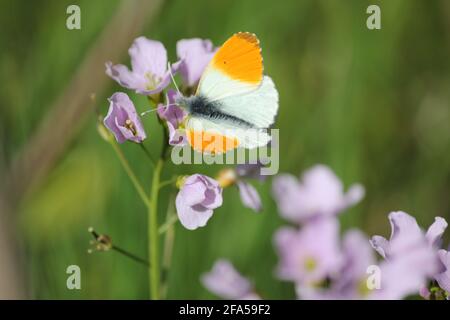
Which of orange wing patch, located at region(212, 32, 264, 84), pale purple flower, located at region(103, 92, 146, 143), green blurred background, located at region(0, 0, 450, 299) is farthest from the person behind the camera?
green blurred background, located at region(0, 0, 450, 299)

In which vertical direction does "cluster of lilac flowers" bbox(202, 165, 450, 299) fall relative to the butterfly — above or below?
below

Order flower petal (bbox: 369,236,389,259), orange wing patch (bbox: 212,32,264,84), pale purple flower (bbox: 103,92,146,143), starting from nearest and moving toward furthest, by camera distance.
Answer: flower petal (bbox: 369,236,389,259) → pale purple flower (bbox: 103,92,146,143) → orange wing patch (bbox: 212,32,264,84)

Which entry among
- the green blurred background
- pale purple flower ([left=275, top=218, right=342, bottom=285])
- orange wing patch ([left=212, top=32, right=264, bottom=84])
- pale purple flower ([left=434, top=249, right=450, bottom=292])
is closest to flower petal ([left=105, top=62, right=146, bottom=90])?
orange wing patch ([left=212, top=32, right=264, bottom=84])

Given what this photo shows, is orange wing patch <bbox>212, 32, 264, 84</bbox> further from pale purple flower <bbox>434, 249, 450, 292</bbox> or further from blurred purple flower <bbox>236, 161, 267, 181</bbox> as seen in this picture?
pale purple flower <bbox>434, 249, 450, 292</bbox>

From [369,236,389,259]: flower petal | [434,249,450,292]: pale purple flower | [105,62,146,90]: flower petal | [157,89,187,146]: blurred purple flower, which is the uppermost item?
[105,62,146,90]: flower petal

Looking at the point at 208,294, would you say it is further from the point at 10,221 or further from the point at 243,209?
the point at 10,221

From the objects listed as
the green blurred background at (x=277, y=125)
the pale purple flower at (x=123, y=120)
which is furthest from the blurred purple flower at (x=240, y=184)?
the green blurred background at (x=277, y=125)

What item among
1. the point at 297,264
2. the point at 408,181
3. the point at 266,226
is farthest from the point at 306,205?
the point at 408,181

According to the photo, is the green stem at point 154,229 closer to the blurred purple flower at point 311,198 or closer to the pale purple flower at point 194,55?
the pale purple flower at point 194,55

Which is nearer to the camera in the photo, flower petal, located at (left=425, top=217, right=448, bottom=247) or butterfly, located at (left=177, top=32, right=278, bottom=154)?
flower petal, located at (left=425, top=217, right=448, bottom=247)
